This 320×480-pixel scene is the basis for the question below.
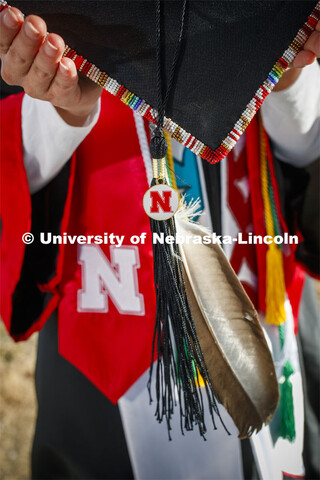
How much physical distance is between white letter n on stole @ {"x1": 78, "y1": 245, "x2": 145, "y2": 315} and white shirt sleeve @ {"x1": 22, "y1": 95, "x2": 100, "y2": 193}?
153 mm

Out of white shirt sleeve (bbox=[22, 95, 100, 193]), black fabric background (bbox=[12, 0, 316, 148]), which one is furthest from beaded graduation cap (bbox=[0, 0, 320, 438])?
white shirt sleeve (bbox=[22, 95, 100, 193])

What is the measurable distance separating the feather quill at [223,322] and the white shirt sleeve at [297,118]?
0.29 meters

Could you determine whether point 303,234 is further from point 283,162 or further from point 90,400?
point 90,400

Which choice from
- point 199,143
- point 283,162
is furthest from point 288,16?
point 283,162

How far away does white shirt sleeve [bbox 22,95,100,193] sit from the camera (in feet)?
2.39

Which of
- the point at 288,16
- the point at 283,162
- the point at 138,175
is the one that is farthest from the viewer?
the point at 283,162

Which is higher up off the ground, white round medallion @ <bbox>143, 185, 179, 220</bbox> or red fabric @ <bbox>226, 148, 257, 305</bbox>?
white round medallion @ <bbox>143, 185, 179, 220</bbox>

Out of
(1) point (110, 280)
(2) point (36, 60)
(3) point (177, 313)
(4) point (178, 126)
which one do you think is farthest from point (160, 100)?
(1) point (110, 280)

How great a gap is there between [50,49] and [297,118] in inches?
16.9

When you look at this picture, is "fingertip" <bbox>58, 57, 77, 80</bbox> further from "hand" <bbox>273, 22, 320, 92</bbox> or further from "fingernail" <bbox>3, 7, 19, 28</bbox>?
"hand" <bbox>273, 22, 320, 92</bbox>

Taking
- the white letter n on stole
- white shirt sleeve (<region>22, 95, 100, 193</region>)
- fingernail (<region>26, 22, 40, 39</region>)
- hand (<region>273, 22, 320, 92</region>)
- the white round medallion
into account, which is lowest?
the white letter n on stole

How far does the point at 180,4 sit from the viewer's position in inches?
21.2

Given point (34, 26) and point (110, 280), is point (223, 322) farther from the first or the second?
point (34, 26)

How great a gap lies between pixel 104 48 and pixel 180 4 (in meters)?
0.10
